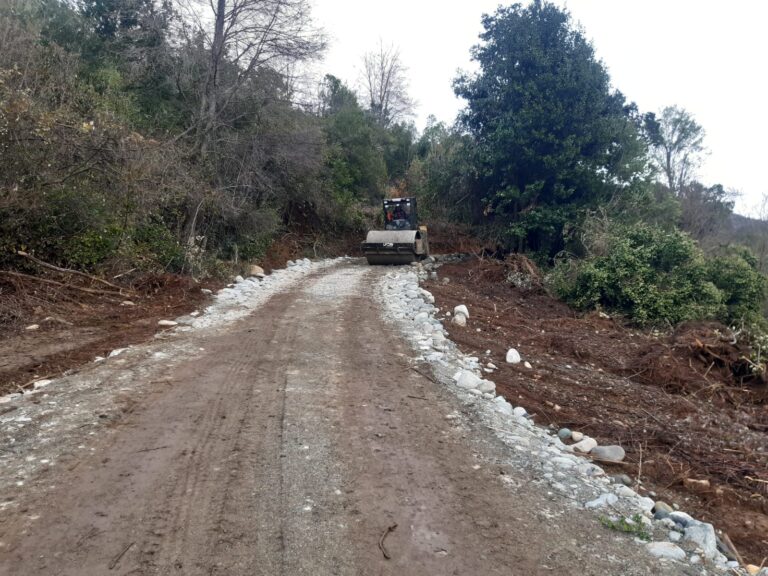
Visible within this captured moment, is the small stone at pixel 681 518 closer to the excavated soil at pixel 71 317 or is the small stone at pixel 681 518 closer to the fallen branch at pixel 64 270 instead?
the excavated soil at pixel 71 317

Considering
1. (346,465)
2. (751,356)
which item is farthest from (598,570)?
(751,356)

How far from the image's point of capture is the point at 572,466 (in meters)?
4.41

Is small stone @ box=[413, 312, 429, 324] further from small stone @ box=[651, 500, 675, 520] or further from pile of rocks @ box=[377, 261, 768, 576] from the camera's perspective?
small stone @ box=[651, 500, 675, 520]

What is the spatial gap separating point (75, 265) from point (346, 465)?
8.46 metres

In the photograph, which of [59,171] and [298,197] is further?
[298,197]

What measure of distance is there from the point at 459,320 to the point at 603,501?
6.05 metres

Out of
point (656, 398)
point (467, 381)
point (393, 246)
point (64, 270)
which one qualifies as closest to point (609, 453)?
point (467, 381)

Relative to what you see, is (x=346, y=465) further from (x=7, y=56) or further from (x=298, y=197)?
(x=298, y=197)

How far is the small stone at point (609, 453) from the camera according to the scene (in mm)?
4812

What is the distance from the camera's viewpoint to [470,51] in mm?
22562

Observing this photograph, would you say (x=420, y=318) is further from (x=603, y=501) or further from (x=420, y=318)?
(x=603, y=501)

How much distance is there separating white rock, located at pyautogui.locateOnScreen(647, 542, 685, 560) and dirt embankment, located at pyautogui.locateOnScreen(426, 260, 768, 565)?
0.80 metres

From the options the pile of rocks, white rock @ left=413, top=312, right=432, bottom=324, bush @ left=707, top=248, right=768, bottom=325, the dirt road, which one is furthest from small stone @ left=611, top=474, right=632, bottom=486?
bush @ left=707, top=248, right=768, bottom=325

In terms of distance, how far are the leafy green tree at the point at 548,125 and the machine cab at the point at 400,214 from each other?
350 cm
